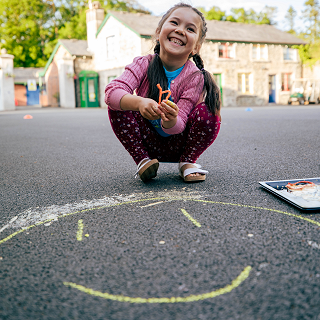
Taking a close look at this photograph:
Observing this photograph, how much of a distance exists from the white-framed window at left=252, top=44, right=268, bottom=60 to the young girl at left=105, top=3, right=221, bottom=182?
19813 mm

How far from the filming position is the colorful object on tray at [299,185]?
1947 mm

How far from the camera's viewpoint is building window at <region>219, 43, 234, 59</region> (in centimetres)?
1969

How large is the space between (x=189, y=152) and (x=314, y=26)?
3588cm

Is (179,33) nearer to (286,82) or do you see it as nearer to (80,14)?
(286,82)

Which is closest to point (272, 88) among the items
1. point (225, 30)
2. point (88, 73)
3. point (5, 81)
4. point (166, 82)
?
point (225, 30)

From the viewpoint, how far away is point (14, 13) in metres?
31.8

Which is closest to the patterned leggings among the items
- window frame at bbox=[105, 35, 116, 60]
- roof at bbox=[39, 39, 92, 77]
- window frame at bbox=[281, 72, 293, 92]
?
window frame at bbox=[105, 35, 116, 60]

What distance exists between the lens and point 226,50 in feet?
65.1

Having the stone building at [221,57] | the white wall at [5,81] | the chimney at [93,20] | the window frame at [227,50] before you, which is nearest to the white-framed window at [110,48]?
the stone building at [221,57]

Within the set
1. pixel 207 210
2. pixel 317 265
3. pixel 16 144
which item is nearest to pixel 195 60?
pixel 207 210

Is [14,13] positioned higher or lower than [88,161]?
higher

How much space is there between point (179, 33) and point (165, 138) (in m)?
0.71

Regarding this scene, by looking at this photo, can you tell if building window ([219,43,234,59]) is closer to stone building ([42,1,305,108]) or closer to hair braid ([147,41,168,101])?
stone building ([42,1,305,108])

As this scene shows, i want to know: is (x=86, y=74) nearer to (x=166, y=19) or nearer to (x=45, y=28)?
(x=45, y=28)
